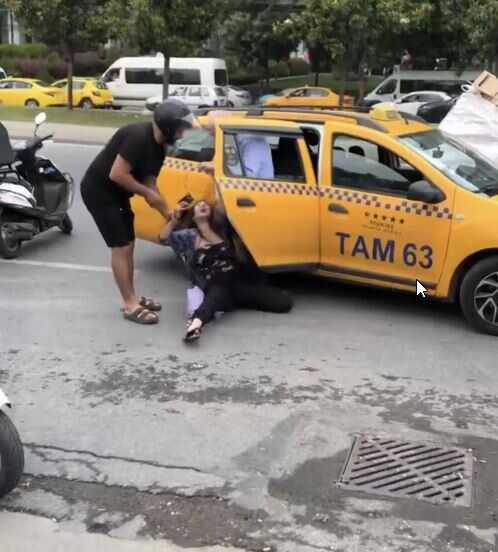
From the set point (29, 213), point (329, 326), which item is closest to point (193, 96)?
point (29, 213)

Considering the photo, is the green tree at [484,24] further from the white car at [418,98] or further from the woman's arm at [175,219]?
the woman's arm at [175,219]

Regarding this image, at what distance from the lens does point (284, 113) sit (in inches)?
267

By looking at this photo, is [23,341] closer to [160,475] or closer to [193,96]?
[160,475]

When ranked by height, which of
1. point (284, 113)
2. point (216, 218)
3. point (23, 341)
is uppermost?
point (284, 113)

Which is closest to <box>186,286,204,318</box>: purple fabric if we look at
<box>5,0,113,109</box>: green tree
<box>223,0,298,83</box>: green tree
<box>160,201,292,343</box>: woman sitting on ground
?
<box>160,201,292,343</box>: woman sitting on ground

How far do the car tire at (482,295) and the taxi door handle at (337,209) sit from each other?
1023 mm

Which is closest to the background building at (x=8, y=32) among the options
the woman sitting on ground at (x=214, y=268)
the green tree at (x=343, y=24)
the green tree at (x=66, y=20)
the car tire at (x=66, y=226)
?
the green tree at (x=66, y=20)

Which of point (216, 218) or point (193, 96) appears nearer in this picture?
point (216, 218)

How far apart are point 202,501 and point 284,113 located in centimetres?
399

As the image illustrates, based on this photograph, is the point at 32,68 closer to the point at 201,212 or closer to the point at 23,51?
the point at 23,51

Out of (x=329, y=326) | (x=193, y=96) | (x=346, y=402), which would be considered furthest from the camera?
(x=193, y=96)

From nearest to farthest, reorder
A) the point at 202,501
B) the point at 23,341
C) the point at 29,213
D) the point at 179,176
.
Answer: the point at 202,501 < the point at 23,341 < the point at 179,176 < the point at 29,213

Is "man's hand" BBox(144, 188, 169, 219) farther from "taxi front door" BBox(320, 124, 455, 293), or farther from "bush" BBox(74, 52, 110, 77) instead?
"bush" BBox(74, 52, 110, 77)

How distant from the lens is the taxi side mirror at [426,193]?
5793 mm
